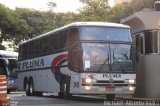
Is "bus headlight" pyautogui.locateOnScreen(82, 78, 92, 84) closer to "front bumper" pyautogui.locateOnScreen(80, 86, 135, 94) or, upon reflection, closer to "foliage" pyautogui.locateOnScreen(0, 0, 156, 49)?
"front bumper" pyautogui.locateOnScreen(80, 86, 135, 94)

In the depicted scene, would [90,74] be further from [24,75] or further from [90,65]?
[24,75]

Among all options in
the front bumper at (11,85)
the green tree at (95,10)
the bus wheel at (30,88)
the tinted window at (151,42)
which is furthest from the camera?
the green tree at (95,10)

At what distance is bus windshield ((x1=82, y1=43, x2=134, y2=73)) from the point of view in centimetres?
1984

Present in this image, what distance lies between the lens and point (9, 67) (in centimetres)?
3431

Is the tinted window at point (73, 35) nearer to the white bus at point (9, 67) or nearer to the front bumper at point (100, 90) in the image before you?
the front bumper at point (100, 90)

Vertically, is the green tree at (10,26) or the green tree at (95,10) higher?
the green tree at (95,10)

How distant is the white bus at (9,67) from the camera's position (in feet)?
109

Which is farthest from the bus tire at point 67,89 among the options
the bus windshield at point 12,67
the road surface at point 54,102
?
the bus windshield at point 12,67

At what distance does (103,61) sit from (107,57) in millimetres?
239

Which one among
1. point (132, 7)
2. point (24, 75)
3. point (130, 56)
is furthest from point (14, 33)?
point (130, 56)

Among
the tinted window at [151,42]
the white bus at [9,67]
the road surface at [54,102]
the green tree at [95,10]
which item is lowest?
the road surface at [54,102]

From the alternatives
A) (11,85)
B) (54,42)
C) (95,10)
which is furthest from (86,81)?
(95,10)

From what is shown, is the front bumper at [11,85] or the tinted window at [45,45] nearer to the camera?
the tinted window at [45,45]

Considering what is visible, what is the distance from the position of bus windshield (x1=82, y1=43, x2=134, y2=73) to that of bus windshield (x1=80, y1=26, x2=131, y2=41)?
349mm
